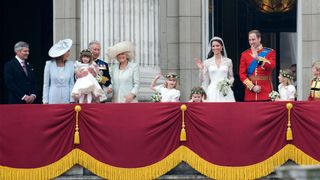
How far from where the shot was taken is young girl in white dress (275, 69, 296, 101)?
20547mm

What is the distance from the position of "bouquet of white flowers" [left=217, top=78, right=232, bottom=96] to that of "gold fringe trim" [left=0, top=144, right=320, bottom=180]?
5.10 ft

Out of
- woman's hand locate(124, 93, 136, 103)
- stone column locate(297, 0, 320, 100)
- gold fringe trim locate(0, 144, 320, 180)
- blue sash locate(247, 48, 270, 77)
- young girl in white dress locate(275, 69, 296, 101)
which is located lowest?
gold fringe trim locate(0, 144, 320, 180)

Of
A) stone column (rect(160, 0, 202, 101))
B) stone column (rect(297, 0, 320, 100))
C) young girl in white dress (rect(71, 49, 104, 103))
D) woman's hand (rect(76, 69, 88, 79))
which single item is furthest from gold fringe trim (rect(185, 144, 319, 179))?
stone column (rect(160, 0, 202, 101))

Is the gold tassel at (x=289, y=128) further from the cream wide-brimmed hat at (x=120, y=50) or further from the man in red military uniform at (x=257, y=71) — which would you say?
the cream wide-brimmed hat at (x=120, y=50)

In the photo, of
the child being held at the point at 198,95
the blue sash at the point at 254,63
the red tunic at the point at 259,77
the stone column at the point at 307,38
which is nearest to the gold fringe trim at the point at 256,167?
the child being held at the point at 198,95

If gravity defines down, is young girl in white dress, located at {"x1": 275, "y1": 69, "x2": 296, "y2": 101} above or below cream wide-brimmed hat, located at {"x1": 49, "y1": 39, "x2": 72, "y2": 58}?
below

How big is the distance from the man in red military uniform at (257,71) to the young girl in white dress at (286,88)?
0.94 feet

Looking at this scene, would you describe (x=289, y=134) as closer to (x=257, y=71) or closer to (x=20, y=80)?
(x=257, y=71)

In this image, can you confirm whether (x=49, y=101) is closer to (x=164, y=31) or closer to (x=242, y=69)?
(x=242, y=69)

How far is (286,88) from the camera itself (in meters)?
20.7

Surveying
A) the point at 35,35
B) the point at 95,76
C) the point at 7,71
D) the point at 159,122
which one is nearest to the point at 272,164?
the point at 159,122

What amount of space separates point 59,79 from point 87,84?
68 cm

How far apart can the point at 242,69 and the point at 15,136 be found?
413cm

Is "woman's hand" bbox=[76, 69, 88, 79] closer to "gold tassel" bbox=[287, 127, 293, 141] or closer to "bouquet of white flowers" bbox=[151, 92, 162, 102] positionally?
"bouquet of white flowers" bbox=[151, 92, 162, 102]
